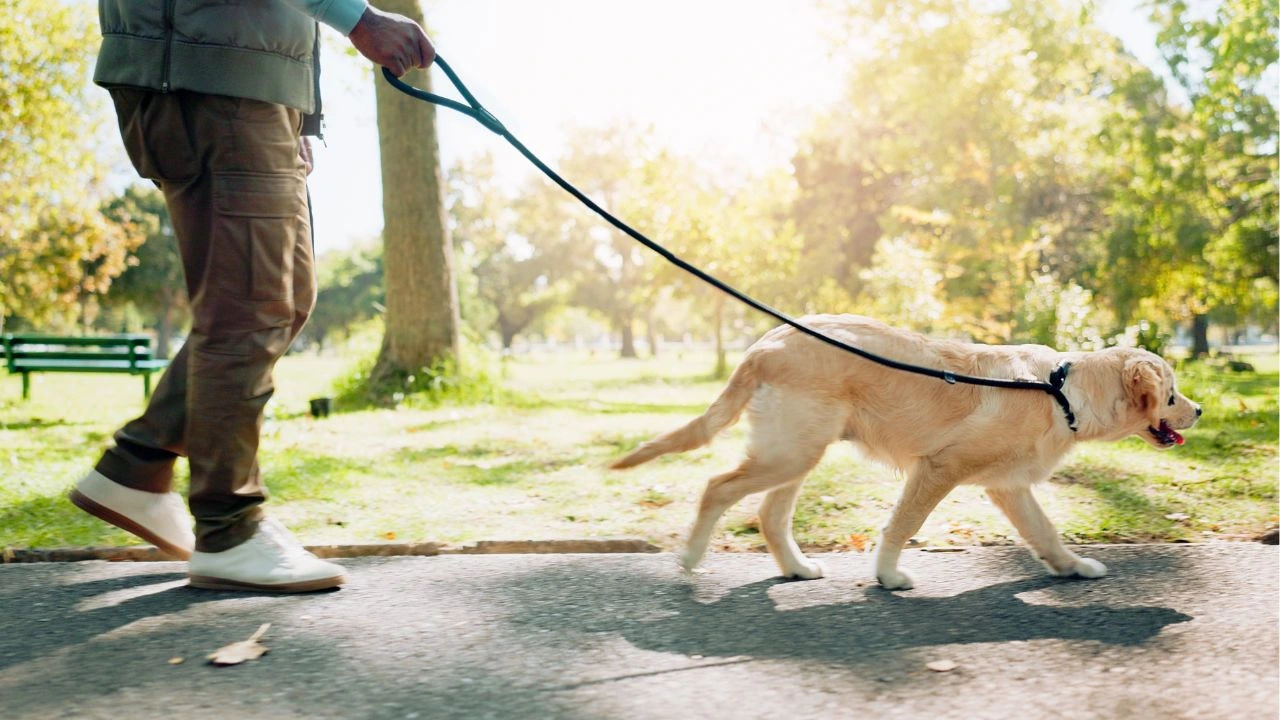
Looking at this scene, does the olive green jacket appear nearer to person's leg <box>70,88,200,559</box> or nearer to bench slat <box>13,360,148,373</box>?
person's leg <box>70,88,200,559</box>

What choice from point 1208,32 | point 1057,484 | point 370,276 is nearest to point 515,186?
point 370,276

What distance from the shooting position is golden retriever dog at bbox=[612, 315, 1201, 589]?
136 inches

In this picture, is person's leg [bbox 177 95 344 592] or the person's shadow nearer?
the person's shadow

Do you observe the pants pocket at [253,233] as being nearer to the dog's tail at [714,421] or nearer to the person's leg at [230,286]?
the person's leg at [230,286]

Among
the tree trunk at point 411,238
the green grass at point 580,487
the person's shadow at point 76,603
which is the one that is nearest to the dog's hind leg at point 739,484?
the green grass at point 580,487

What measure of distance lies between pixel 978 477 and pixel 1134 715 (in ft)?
4.32

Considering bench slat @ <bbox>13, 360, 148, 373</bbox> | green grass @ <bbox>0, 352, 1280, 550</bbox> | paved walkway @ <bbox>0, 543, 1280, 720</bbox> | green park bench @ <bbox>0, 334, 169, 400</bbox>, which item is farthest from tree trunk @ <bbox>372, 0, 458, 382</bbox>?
paved walkway @ <bbox>0, 543, 1280, 720</bbox>

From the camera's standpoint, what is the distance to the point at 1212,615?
9.85 ft

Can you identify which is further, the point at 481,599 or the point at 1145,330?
the point at 1145,330

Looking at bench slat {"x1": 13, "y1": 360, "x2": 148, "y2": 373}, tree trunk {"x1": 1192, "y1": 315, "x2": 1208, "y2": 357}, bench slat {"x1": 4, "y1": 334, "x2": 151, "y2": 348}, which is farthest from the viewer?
tree trunk {"x1": 1192, "y1": 315, "x2": 1208, "y2": 357}

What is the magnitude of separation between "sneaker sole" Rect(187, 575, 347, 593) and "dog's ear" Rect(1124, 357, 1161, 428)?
9.64 ft

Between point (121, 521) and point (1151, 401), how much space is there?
12.2 ft

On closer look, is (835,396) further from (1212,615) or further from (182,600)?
(182,600)

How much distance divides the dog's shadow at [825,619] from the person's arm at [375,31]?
183 cm
